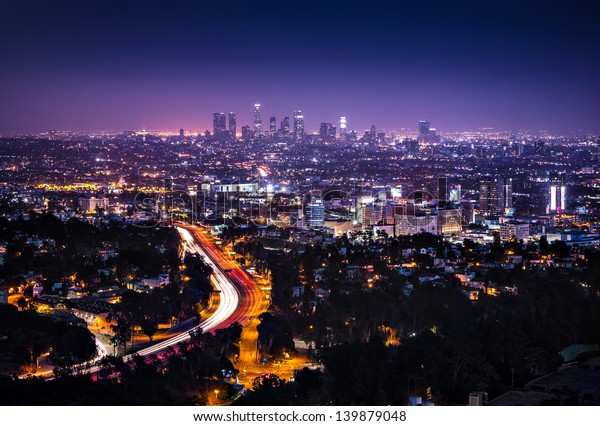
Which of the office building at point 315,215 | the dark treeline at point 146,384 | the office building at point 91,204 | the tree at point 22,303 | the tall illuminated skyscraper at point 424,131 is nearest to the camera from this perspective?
the dark treeline at point 146,384

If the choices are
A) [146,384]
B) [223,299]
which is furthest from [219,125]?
[146,384]

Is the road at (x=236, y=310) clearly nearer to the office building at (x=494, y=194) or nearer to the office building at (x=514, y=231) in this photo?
the office building at (x=514, y=231)

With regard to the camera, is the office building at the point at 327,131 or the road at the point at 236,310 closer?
the road at the point at 236,310

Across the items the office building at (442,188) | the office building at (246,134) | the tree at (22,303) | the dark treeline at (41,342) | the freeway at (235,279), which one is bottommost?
the freeway at (235,279)

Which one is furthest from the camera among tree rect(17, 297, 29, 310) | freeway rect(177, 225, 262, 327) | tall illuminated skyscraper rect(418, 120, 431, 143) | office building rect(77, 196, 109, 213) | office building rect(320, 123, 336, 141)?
office building rect(77, 196, 109, 213)

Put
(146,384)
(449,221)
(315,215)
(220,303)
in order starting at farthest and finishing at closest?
(315,215) → (449,221) → (220,303) → (146,384)

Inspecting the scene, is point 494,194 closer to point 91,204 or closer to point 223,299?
point 91,204

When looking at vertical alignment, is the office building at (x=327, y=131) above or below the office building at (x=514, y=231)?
above

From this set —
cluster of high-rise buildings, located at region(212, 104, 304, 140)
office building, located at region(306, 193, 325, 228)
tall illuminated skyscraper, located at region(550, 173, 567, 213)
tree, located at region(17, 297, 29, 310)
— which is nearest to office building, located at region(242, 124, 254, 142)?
cluster of high-rise buildings, located at region(212, 104, 304, 140)

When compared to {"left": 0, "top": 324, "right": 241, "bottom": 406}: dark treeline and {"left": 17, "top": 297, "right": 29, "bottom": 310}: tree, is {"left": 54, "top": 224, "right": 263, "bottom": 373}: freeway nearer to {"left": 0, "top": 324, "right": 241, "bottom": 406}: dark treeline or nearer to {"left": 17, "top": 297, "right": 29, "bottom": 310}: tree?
{"left": 0, "top": 324, "right": 241, "bottom": 406}: dark treeline

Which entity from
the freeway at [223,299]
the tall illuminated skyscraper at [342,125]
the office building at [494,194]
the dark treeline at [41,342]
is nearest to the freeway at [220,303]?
the freeway at [223,299]

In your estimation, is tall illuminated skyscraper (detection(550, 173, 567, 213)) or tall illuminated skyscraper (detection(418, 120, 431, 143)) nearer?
tall illuminated skyscraper (detection(418, 120, 431, 143))

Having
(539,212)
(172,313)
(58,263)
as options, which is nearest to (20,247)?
(58,263)
